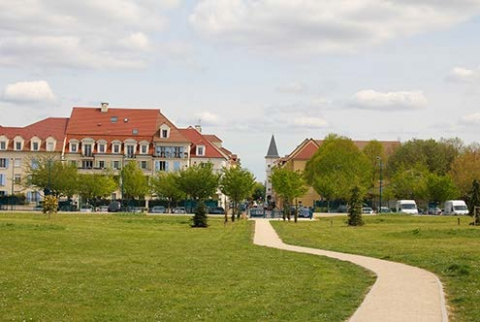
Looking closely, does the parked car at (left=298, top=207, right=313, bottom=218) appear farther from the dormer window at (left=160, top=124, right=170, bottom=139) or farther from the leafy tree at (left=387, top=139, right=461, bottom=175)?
the leafy tree at (left=387, top=139, right=461, bottom=175)

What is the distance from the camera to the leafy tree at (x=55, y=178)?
88.0 metres

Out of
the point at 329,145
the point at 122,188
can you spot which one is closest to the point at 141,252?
the point at 122,188

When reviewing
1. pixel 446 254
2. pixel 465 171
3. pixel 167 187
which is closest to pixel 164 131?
pixel 167 187

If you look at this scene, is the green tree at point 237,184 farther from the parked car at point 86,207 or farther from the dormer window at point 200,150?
the dormer window at point 200,150

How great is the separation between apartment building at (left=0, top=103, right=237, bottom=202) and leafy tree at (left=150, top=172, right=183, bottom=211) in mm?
8836

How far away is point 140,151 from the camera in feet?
336

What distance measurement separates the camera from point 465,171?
9469 cm

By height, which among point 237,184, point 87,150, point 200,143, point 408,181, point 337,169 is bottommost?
point 237,184

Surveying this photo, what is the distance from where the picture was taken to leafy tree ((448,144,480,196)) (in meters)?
92.9

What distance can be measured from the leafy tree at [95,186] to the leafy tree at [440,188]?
38657 millimetres

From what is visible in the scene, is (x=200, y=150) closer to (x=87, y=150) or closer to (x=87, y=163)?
(x=87, y=150)

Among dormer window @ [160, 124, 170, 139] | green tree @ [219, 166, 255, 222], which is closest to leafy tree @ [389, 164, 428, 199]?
dormer window @ [160, 124, 170, 139]

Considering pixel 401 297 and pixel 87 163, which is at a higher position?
pixel 87 163

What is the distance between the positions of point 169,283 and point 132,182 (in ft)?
243
